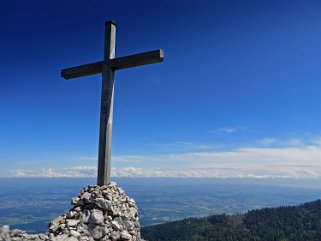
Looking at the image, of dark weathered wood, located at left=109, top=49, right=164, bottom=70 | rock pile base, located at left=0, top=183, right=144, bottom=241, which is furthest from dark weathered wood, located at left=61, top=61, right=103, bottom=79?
rock pile base, located at left=0, top=183, right=144, bottom=241

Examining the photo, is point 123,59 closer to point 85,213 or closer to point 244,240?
point 85,213

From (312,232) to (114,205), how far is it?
7641 inches

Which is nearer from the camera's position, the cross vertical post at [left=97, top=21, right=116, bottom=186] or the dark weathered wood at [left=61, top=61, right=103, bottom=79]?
the cross vertical post at [left=97, top=21, right=116, bottom=186]

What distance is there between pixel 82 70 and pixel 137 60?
1.77 metres

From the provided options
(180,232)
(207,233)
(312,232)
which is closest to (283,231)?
(312,232)

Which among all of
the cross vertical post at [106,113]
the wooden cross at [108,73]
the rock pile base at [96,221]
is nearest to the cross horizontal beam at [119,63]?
the wooden cross at [108,73]

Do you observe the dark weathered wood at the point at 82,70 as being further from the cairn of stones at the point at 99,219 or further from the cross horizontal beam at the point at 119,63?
the cairn of stones at the point at 99,219

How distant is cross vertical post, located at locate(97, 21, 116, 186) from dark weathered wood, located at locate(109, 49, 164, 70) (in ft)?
0.70

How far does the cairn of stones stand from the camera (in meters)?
7.05

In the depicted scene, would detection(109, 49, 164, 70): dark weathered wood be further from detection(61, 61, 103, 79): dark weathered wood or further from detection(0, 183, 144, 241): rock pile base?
detection(0, 183, 144, 241): rock pile base

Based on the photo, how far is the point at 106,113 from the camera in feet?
26.6

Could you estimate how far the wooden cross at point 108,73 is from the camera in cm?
794

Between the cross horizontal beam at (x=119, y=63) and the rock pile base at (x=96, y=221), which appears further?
the cross horizontal beam at (x=119, y=63)

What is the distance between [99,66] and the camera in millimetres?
8766
